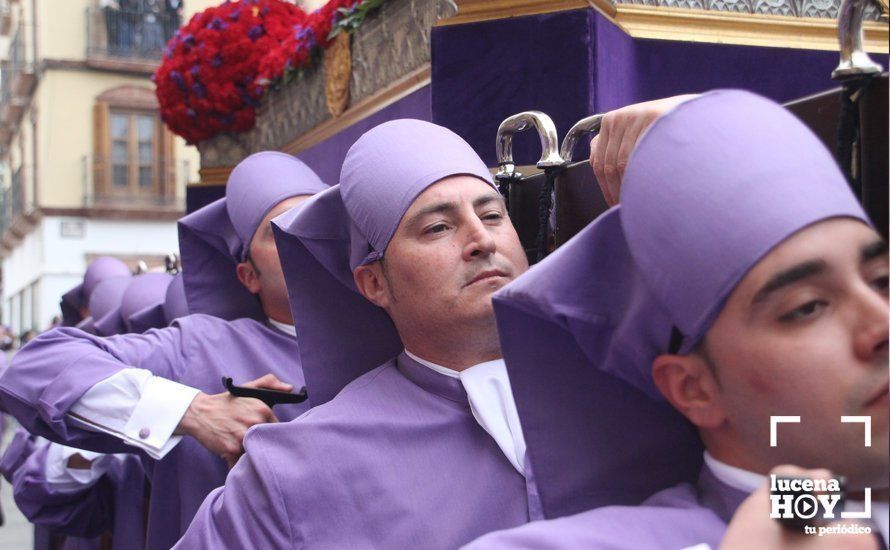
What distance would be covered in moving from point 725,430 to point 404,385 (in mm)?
1010

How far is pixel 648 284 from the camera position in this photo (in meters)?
1.49

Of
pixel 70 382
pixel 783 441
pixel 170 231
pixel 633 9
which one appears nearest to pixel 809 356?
pixel 783 441

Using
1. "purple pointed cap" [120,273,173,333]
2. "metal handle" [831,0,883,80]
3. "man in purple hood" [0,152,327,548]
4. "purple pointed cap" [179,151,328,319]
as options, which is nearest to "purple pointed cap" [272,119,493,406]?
"man in purple hood" [0,152,327,548]

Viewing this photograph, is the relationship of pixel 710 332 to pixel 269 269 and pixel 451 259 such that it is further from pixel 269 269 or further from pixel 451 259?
pixel 269 269

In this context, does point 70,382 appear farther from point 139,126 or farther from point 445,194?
point 139,126

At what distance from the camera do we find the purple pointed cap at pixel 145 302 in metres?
4.82

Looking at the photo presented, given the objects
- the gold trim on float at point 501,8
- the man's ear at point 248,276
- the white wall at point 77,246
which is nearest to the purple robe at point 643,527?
the gold trim on float at point 501,8

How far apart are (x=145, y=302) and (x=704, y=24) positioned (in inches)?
110

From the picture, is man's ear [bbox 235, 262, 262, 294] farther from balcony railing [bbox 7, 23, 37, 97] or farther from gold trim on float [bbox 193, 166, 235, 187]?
balcony railing [bbox 7, 23, 37, 97]

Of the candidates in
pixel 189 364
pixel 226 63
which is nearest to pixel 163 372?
pixel 189 364

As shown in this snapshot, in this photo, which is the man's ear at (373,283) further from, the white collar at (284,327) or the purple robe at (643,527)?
the white collar at (284,327)

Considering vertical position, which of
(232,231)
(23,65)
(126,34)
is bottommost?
(232,231)

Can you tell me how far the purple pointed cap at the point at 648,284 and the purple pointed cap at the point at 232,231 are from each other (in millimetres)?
2111

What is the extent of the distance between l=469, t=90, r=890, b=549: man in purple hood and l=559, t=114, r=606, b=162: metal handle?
0.72 m
